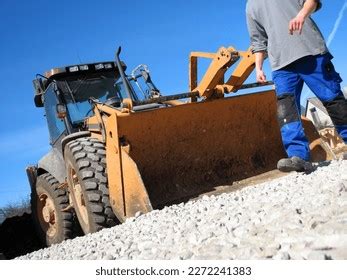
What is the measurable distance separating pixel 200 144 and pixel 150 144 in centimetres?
64

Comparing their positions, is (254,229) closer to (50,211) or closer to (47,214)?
(50,211)

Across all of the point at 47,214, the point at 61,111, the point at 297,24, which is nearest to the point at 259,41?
the point at 297,24

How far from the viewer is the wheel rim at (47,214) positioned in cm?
639

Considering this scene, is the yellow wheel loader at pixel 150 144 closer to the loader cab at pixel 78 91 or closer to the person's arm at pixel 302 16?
the loader cab at pixel 78 91

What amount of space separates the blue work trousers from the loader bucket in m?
1.39

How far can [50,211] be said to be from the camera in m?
6.44

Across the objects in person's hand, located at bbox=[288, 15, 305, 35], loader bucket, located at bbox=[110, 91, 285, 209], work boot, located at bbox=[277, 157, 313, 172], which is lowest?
work boot, located at bbox=[277, 157, 313, 172]

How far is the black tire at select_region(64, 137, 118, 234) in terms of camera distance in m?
4.55

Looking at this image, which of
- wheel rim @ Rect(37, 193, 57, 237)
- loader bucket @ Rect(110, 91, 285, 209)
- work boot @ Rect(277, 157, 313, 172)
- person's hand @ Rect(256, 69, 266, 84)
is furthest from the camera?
wheel rim @ Rect(37, 193, 57, 237)

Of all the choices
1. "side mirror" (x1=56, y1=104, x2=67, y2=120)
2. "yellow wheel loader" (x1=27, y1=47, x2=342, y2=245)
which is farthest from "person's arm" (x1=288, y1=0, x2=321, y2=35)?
"side mirror" (x1=56, y1=104, x2=67, y2=120)

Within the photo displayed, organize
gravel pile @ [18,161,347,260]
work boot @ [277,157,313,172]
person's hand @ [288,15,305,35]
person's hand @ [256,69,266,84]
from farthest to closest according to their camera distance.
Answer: person's hand @ [256,69,266,84]
work boot @ [277,157,313,172]
person's hand @ [288,15,305,35]
gravel pile @ [18,161,347,260]

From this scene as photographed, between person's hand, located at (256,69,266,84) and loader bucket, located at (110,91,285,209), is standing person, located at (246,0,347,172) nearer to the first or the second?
person's hand, located at (256,69,266,84)

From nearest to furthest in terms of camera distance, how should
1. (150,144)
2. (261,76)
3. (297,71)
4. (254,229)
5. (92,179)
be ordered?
(254,229)
(297,71)
(261,76)
(92,179)
(150,144)

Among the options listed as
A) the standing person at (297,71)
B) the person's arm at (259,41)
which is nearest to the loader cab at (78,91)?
the person's arm at (259,41)
